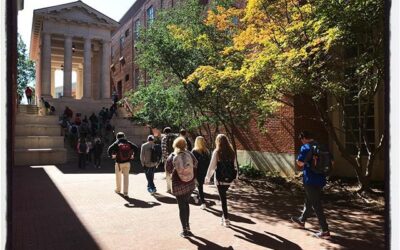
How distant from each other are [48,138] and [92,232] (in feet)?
52.3

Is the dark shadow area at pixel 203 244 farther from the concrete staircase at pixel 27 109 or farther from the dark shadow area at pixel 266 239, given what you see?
the concrete staircase at pixel 27 109

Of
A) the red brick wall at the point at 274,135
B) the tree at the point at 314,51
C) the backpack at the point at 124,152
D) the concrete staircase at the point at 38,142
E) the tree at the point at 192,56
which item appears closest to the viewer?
the tree at the point at 314,51

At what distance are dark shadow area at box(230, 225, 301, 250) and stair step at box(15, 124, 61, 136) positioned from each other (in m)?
18.6

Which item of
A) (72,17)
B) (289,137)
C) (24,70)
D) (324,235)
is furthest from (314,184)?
(24,70)

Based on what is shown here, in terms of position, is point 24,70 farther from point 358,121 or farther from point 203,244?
point 203,244

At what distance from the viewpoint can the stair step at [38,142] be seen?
20.8 meters

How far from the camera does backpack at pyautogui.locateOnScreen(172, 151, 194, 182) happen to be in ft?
21.9

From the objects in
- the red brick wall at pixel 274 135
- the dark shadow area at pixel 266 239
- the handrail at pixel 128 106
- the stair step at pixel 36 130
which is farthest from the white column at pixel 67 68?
the dark shadow area at pixel 266 239

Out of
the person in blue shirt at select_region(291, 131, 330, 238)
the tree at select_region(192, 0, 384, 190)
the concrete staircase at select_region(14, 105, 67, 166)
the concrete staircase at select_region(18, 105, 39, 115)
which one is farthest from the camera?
the concrete staircase at select_region(18, 105, 39, 115)

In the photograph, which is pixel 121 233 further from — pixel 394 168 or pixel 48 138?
pixel 48 138

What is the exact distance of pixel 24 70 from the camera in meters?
38.1

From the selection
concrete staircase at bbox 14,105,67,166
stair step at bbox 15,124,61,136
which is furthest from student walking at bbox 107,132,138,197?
stair step at bbox 15,124,61,136

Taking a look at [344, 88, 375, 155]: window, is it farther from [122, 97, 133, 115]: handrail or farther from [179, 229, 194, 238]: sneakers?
[122, 97, 133, 115]: handrail

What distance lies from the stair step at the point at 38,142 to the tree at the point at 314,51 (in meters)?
13.2
